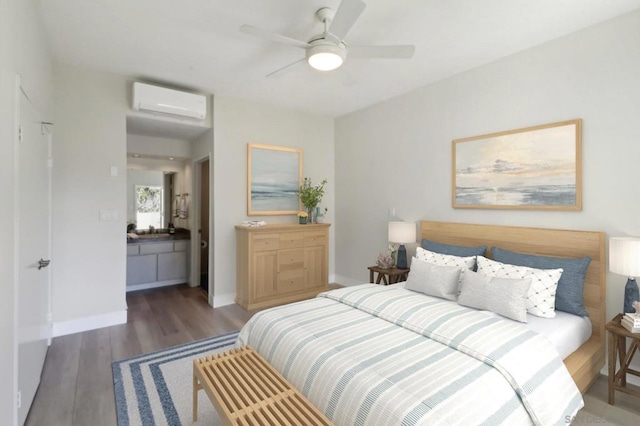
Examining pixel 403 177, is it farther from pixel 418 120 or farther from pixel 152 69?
pixel 152 69

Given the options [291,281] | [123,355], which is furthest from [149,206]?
[123,355]

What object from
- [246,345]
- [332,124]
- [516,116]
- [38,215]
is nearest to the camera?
[246,345]

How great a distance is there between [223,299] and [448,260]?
2900mm

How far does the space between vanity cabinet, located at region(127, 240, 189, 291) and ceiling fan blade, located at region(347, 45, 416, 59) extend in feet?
13.9

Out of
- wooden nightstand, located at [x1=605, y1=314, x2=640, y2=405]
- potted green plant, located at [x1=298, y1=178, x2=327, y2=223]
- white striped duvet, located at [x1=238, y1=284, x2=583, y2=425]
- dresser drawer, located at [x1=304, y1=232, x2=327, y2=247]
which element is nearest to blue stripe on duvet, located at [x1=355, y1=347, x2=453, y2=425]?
white striped duvet, located at [x1=238, y1=284, x2=583, y2=425]

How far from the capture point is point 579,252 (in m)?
2.53

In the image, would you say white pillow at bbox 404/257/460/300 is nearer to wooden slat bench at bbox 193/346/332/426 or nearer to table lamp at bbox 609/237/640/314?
table lamp at bbox 609/237/640/314

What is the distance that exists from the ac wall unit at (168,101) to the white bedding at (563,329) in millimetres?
3688

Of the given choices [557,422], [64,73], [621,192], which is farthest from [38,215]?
[621,192]

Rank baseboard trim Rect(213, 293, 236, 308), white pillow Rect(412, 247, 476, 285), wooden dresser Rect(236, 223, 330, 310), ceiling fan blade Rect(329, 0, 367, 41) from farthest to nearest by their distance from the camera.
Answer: baseboard trim Rect(213, 293, 236, 308), wooden dresser Rect(236, 223, 330, 310), white pillow Rect(412, 247, 476, 285), ceiling fan blade Rect(329, 0, 367, 41)

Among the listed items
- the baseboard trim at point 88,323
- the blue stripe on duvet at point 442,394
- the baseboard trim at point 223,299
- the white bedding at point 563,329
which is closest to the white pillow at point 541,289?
the white bedding at point 563,329

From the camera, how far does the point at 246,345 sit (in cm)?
218

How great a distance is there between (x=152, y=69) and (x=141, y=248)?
281 centimetres

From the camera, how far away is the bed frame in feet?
7.11
